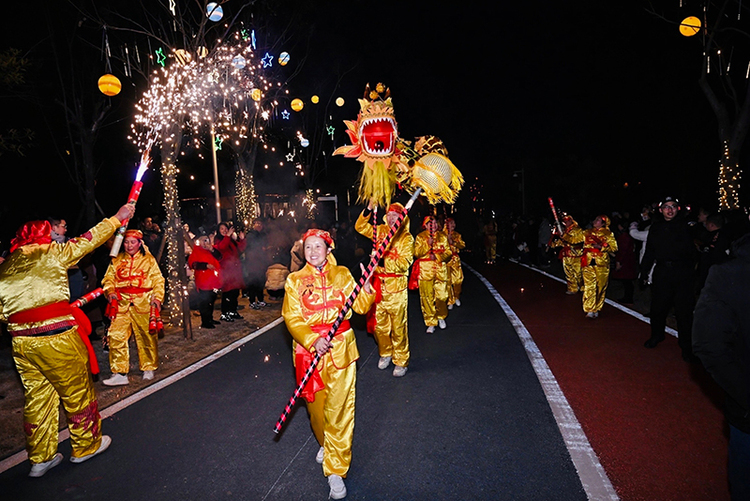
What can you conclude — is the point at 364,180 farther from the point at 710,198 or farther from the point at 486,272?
the point at 710,198

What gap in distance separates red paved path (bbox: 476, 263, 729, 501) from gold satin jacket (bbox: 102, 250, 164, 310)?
4979 millimetres

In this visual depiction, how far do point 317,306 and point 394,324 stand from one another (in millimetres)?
2442

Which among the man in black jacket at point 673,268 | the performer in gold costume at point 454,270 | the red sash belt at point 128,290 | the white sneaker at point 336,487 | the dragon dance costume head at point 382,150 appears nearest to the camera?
the white sneaker at point 336,487

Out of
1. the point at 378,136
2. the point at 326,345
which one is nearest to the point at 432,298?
the point at 378,136

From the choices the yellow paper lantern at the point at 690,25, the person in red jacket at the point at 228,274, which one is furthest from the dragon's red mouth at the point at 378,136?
the yellow paper lantern at the point at 690,25

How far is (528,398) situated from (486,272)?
463 inches

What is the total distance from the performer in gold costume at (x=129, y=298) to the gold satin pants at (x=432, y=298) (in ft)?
12.9

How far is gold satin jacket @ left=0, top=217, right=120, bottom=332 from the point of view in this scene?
3.59 m

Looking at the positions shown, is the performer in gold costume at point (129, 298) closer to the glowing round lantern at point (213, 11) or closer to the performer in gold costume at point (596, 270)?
the glowing round lantern at point (213, 11)

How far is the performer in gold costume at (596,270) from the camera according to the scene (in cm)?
834

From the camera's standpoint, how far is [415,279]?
742cm

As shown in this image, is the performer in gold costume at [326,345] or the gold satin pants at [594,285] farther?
the gold satin pants at [594,285]

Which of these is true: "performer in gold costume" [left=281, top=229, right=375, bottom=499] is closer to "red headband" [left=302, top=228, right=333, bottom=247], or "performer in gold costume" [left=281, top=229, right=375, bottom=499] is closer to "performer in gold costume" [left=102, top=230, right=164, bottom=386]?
"red headband" [left=302, top=228, right=333, bottom=247]

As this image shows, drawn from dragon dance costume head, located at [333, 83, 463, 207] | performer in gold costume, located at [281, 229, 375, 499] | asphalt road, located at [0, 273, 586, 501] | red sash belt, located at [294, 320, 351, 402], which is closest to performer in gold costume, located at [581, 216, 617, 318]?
asphalt road, located at [0, 273, 586, 501]
